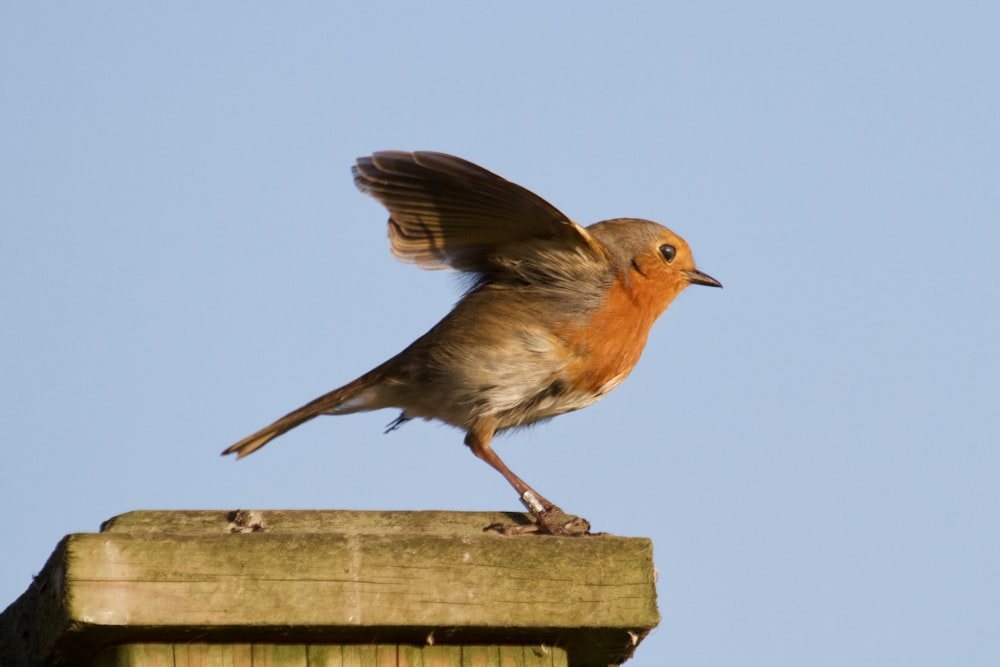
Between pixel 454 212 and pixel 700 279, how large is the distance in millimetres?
1516

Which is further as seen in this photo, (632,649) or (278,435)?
(278,435)

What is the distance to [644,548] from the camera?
331cm

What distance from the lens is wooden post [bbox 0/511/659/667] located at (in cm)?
296

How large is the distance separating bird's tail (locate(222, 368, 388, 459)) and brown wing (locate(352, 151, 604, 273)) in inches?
23.4

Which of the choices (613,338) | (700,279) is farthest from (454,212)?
(700,279)

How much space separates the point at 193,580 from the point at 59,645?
0.39m

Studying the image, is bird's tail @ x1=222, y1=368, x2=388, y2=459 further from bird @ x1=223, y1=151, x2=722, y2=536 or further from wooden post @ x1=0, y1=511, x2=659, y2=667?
wooden post @ x1=0, y1=511, x2=659, y2=667

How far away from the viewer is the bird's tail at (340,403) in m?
5.82

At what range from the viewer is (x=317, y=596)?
9.96 ft

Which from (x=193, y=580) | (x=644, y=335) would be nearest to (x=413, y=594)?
(x=193, y=580)

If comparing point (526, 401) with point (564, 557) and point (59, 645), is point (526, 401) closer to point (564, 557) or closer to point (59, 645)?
point (564, 557)

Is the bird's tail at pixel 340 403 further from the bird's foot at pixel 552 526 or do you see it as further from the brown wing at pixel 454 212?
the bird's foot at pixel 552 526

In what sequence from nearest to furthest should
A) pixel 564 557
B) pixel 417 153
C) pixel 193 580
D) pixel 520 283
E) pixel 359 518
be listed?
pixel 193 580 < pixel 564 557 < pixel 359 518 < pixel 417 153 < pixel 520 283

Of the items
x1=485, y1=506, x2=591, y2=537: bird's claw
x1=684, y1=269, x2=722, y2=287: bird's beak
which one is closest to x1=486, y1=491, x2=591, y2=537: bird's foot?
x1=485, y1=506, x2=591, y2=537: bird's claw
